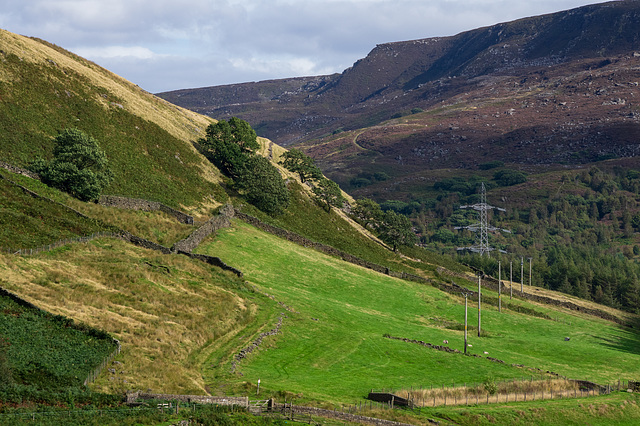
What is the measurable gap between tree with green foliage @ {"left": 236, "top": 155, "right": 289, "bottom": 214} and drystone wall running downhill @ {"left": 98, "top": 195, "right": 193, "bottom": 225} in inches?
1112

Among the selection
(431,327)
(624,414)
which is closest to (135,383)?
(624,414)

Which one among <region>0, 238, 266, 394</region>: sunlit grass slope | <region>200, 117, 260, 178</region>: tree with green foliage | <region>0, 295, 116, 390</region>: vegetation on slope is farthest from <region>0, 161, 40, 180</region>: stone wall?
<region>200, 117, 260, 178</region>: tree with green foliage

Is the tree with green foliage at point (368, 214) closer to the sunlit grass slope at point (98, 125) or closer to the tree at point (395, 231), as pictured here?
the tree at point (395, 231)

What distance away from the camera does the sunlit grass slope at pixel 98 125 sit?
94.1m

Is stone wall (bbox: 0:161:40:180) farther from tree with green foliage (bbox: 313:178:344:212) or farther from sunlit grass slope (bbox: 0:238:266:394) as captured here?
tree with green foliage (bbox: 313:178:344:212)

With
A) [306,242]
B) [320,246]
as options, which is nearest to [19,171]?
[306,242]

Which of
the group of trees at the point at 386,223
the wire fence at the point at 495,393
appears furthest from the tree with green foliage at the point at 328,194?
the wire fence at the point at 495,393

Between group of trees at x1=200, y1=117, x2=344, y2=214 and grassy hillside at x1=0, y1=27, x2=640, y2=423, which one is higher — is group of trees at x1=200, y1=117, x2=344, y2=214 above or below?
above

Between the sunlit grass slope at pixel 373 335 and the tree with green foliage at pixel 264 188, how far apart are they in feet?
56.3

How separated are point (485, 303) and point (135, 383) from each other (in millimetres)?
80386

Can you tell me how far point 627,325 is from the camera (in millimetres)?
120062

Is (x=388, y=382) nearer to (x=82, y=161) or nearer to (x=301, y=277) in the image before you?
(x=301, y=277)

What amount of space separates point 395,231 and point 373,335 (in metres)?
81.4

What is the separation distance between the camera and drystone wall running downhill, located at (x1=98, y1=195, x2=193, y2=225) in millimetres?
83500
